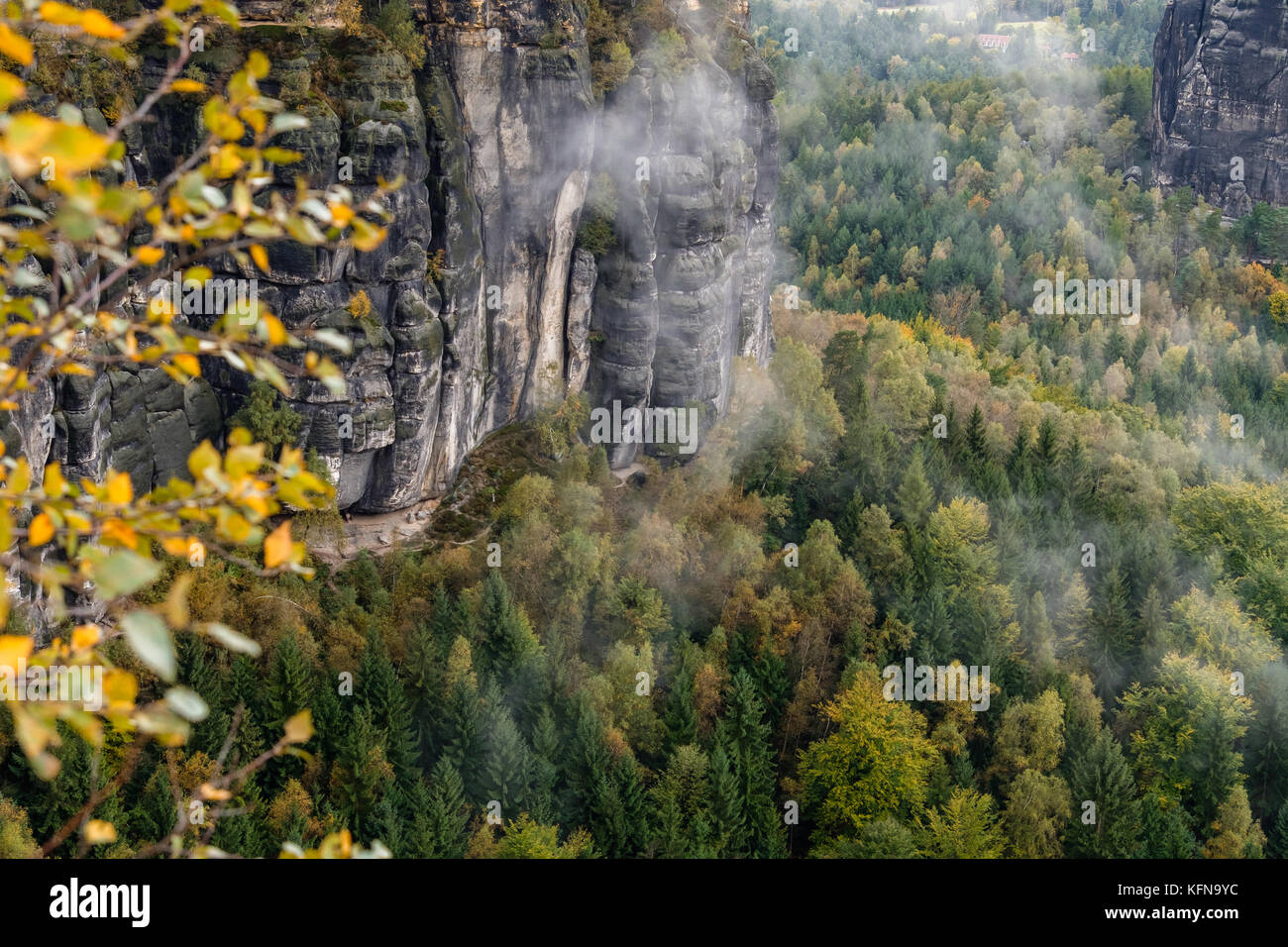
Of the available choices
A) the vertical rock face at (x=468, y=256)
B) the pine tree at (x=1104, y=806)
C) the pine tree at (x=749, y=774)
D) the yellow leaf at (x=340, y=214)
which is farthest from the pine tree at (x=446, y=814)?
the yellow leaf at (x=340, y=214)

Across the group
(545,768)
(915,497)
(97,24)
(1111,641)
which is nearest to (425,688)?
(545,768)

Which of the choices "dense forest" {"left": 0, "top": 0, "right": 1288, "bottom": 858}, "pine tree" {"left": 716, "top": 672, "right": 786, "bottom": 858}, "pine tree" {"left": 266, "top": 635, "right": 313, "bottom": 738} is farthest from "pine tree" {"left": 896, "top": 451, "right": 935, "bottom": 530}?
"pine tree" {"left": 266, "top": 635, "right": 313, "bottom": 738}

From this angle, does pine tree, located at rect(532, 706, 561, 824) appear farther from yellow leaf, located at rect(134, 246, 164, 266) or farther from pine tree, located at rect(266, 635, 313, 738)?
yellow leaf, located at rect(134, 246, 164, 266)

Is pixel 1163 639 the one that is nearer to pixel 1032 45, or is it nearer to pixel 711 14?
pixel 711 14

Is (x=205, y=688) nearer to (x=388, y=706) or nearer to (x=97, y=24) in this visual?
(x=388, y=706)

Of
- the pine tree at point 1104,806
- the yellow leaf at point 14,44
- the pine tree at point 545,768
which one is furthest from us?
the pine tree at point 1104,806

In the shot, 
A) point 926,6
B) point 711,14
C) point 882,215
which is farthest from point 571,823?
point 926,6

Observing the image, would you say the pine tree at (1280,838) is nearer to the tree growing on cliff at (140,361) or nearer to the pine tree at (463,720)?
the pine tree at (463,720)
